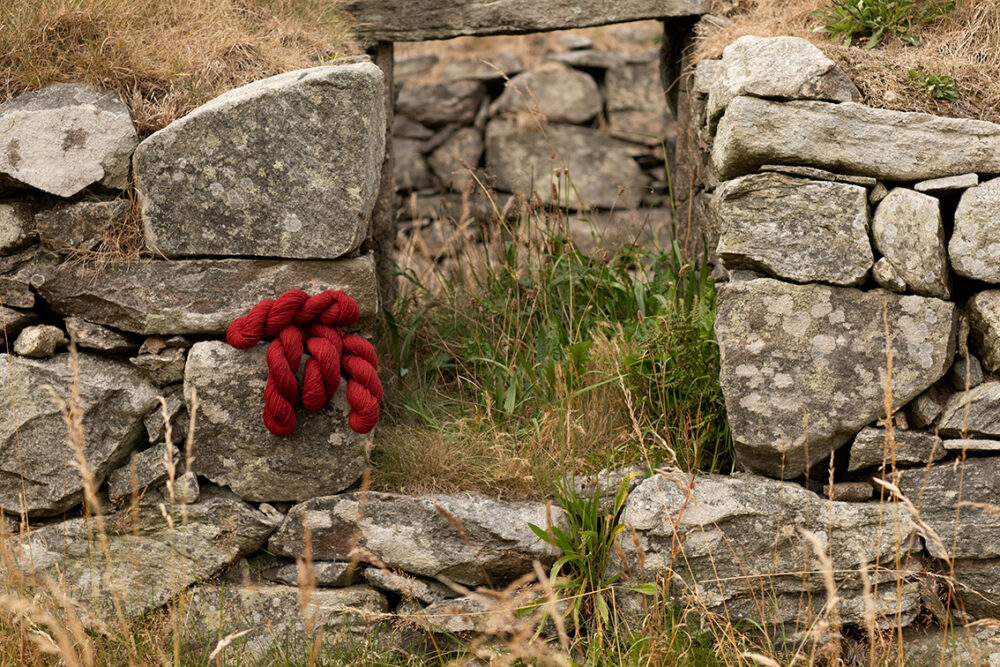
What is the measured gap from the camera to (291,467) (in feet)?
9.67

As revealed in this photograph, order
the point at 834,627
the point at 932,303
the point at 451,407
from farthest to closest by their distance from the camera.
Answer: the point at 451,407
the point at 932,303
the point at 834,627

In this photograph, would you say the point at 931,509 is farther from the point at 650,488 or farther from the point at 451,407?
the point at 451,407

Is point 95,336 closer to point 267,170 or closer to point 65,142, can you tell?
point 65,142

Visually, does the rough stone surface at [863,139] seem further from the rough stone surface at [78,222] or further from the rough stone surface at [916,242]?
the rough stone surface at [78,222]

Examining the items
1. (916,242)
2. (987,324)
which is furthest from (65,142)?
(987,324)

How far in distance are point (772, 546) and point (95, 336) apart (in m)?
2.35

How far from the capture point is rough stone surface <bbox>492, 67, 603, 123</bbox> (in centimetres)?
804

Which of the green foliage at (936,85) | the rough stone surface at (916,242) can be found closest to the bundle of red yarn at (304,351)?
the rough stone surface at (916,242)

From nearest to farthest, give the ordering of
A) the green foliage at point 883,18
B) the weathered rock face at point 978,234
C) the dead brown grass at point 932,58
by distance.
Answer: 1. the weathered rock face at point 978,234
2. the dead brown grass at point 932,58
3. the green foliage at point 883,18

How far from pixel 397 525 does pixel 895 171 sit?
79.6 inches

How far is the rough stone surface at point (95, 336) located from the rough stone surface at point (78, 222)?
0.24m

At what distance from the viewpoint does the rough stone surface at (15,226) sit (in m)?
2.89

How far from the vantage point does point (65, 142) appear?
286 centimetres

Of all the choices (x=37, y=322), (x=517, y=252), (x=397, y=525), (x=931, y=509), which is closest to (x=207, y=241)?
(x=37, y=322)
